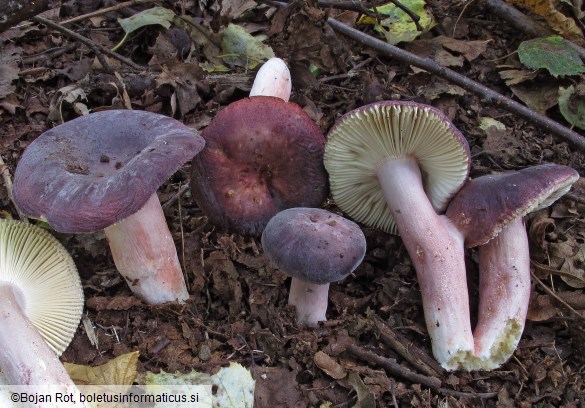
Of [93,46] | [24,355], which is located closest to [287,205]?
[24,355]

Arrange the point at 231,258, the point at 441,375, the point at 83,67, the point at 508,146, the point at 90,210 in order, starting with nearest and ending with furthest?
the point at 90,210, the point at 441,375, the point at 231,258, the point at 508,146, the point at 83,67

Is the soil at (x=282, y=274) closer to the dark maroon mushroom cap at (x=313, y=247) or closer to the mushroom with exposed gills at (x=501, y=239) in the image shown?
the mushroom with exposed gills at (x=501, y=239)

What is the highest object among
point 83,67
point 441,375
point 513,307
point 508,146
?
point 83,67

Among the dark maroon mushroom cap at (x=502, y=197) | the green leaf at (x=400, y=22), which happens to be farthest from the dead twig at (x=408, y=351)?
the green leaf at (x=400, y=22)

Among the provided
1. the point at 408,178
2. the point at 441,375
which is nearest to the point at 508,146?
the point at 408,178

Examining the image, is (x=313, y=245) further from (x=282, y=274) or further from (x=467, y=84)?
(x=467, y=84)

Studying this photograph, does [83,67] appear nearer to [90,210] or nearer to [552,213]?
[90,210]

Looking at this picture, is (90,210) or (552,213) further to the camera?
(552,213)
